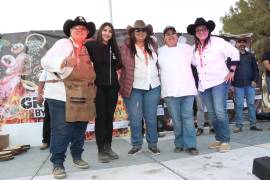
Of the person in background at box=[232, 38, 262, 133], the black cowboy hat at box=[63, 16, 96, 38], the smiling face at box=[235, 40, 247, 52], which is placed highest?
the smiling face at box=[235, 40, 247, 52]

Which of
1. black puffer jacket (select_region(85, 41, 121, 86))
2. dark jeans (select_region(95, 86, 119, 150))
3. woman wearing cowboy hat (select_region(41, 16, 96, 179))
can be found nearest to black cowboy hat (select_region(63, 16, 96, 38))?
woman wearing cowboy hat (select_region(41, 16, 96, 179))

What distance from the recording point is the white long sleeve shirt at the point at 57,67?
14.2ft

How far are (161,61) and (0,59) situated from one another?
372 cm

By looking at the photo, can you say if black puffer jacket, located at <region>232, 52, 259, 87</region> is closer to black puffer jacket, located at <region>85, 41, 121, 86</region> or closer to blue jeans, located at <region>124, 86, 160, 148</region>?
blue jeans, located at <region>124, 86, 160, 148</region>

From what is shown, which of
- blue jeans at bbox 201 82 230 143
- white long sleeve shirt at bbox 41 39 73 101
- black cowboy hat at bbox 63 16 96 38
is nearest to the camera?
white long sleeve shirt at bbox 41 39 73 101

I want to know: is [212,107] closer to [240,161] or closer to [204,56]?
[204,56]

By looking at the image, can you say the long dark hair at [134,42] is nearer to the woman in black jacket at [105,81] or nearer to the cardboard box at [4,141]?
the woman in black jacket at [105,81]

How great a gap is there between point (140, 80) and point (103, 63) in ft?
1.97

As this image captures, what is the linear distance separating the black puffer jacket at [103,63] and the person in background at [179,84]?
2.53 ft

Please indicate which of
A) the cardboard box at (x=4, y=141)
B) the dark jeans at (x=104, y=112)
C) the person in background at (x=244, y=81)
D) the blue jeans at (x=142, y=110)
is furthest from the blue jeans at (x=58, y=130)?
the person in background at (x=244, y=81)

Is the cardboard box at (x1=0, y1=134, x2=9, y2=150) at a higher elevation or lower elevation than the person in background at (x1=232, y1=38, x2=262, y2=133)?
lower

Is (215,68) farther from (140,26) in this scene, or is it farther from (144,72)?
(140,26)

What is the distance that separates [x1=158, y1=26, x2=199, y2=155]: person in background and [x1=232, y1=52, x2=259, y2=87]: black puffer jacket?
8.61 feet

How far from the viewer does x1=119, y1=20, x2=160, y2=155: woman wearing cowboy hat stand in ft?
17.5
